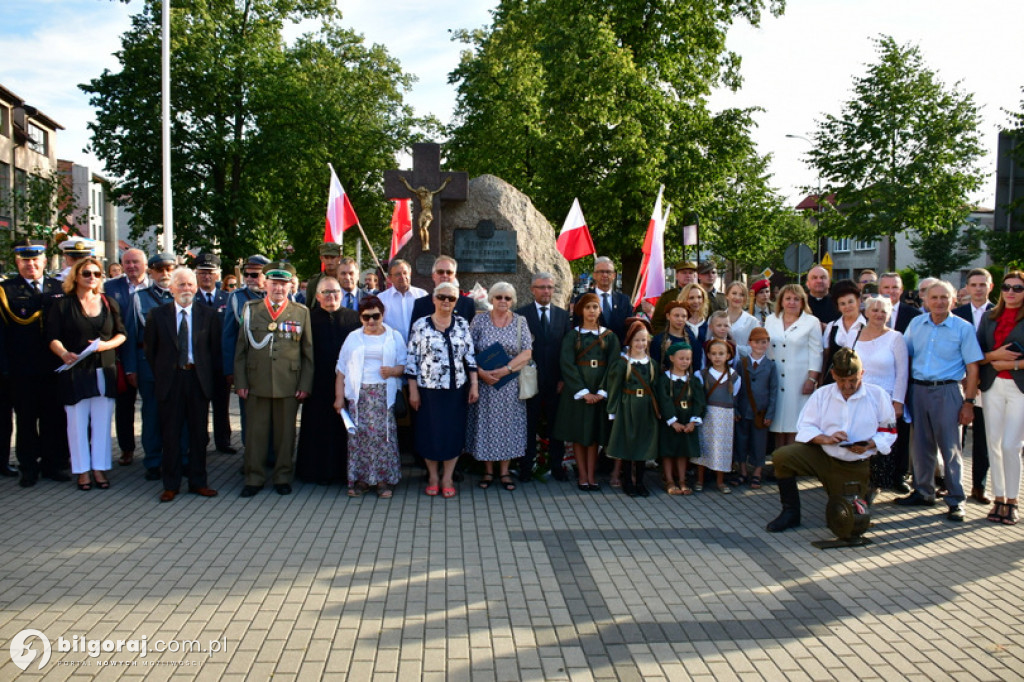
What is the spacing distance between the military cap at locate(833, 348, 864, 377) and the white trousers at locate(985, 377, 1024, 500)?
5.24 feet

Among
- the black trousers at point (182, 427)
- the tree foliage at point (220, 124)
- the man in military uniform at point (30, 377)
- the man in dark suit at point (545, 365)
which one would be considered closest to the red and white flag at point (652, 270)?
the man in dark suit at point (545, 365)

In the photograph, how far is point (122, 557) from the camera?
5355 millimetres

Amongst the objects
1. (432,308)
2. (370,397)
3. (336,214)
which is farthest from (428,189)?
(370,397)

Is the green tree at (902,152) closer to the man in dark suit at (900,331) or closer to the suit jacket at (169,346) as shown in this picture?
the man in dark suit at (900,331)

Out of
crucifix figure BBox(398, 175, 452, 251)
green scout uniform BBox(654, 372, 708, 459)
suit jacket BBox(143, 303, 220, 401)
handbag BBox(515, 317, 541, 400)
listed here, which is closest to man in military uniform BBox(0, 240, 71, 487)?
suit jacket BBox(143, 303, 220, 401)

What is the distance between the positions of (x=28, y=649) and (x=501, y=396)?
4164 mm

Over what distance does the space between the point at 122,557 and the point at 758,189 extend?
24.1 m

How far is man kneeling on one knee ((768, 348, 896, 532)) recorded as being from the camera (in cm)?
584

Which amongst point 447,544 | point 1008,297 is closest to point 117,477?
point 447,544

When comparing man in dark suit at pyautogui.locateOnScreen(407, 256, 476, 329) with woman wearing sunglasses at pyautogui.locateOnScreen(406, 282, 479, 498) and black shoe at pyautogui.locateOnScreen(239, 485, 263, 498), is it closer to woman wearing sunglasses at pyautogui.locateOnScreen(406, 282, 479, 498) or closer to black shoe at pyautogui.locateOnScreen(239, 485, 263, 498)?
woman wearing sunglasses at pyautogui.locateOnScreen(406, 282, 479, 498)

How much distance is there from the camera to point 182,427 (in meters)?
6.99

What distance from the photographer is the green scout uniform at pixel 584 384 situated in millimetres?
7281

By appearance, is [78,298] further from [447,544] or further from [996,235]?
[996,235]

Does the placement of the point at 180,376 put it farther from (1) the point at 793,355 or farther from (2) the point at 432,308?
(1) the point at 793,355
